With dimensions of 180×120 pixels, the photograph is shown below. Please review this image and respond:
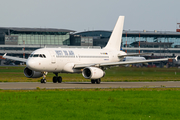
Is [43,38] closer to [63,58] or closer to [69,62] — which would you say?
[69,62]

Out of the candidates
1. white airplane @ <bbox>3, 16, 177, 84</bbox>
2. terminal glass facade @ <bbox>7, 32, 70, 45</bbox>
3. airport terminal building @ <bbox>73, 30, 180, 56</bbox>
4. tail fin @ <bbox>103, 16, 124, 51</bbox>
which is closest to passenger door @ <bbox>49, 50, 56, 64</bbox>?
white airplane @ <bbox>3, 16, 177, 84</bbox>

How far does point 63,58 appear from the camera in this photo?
40.8m

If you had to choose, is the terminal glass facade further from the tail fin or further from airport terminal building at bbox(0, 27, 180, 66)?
the tail fin

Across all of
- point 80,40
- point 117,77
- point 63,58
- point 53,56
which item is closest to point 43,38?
point 80,40

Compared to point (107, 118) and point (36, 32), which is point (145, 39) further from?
point (107, 118)

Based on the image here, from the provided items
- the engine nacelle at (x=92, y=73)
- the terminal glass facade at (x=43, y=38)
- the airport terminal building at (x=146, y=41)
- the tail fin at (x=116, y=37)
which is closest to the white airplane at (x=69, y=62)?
the engine nacelle at (x=92, y=73)

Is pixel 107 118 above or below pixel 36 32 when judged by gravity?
below

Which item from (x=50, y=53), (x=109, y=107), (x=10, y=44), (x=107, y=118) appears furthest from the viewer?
(x=10, y=44)

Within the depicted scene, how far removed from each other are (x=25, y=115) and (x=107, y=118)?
3623 mm

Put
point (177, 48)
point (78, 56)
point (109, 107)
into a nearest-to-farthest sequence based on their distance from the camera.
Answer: point (109, 107), point (78, 56), point (177, 48)

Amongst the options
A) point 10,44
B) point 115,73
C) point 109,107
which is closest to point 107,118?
point 109,107

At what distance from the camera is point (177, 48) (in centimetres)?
17450

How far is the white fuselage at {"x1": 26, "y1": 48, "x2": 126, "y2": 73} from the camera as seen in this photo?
1502 inches

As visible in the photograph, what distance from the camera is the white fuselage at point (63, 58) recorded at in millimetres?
38156
